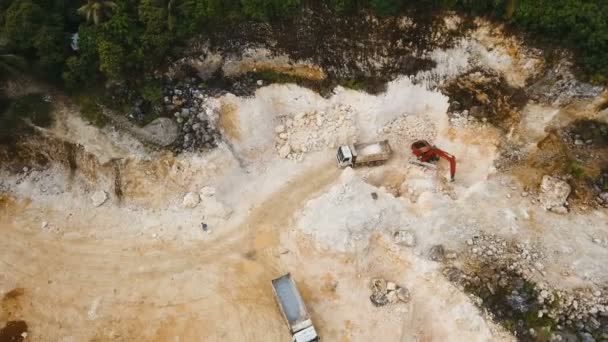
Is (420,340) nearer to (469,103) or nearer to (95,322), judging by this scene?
(469,103)

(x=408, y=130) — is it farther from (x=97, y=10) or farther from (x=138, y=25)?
(x=97, y=10)

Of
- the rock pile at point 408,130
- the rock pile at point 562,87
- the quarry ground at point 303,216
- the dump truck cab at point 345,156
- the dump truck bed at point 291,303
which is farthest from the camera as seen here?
the rock pile at point 408,130

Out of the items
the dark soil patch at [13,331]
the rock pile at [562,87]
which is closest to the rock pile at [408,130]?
the rock pile at [562,87]

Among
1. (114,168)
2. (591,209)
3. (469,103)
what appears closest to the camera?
(591,209)

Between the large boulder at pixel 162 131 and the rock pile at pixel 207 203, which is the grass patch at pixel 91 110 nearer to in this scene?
the large boulder at pixel 162 131

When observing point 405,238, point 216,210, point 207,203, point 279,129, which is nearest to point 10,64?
point 207,203

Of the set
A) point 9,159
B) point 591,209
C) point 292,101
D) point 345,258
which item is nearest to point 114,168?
point 9,159

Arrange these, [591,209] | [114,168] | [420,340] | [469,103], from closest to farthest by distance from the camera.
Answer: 1. [420,340]
2. [591,209]
3. [114,168]
4. [469,103]
